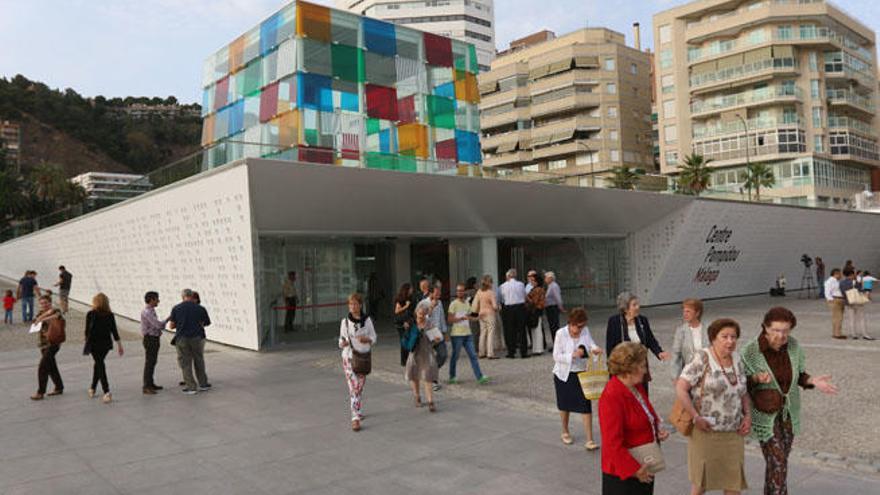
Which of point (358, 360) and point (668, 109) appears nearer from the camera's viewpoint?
point (358, 360)

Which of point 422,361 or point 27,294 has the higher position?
point 27,294

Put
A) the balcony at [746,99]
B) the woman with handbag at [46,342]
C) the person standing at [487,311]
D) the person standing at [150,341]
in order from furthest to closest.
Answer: the balcony at [746,99], the person standing at [487,311], the person standing at [150,341], the woman with handbag at [46,342]

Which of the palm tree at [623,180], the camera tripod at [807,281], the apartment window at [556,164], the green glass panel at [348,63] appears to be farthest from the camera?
the apartment window at [556,164]

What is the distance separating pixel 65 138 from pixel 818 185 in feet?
317

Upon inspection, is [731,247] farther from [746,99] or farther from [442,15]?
[442,15]

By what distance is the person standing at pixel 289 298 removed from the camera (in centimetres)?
1828

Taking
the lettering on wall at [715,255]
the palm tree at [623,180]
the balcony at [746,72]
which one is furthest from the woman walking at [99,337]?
the balcony at [746,72]

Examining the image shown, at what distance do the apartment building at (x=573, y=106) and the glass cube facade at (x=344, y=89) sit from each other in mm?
37520

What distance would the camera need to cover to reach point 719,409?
3.81m

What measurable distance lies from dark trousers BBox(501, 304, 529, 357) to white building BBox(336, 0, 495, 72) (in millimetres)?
79007

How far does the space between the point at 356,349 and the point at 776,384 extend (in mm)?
4564

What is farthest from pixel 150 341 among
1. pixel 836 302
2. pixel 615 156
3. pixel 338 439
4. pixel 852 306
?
pixel 615 156

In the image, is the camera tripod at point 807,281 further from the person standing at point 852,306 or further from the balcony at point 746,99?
the balcony at point 746,99

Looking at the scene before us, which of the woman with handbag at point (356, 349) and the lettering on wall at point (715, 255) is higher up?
the lettering on wall at point (715, 255)
